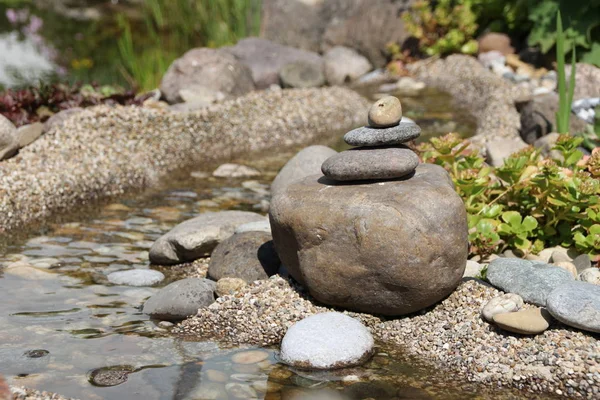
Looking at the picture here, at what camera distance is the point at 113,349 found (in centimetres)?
392

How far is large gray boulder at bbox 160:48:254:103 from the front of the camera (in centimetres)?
975

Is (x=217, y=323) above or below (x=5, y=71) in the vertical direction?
below

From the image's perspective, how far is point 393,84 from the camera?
460 inches

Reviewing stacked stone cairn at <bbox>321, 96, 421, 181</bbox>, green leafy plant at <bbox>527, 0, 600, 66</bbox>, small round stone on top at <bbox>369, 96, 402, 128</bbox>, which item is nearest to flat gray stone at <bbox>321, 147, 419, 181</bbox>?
stacked stone cairn at <bbox>321, 96, 421, 181</bbox>

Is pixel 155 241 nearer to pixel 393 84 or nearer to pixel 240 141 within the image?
pixel 240 141

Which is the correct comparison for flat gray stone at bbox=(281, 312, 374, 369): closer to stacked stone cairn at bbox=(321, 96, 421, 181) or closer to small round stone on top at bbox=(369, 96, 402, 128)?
stacked stone cairn at bbox=(321, 96, 421, 181)

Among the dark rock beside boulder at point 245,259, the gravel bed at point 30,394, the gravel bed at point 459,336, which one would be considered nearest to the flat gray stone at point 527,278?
the gravel bed at point 459,336

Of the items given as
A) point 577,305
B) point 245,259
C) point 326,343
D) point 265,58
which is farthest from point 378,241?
point 265,58

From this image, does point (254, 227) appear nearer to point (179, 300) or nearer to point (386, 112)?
point (179, 300)

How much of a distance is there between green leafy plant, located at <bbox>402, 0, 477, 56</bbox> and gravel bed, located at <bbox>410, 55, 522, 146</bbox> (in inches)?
8.4

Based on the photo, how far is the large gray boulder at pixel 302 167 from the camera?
19.5 ft

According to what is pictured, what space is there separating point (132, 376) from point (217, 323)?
76 centimetres

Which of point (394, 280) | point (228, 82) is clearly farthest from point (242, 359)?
point (228, 82)

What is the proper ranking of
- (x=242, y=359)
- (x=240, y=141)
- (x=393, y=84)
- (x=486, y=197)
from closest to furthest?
(x=242, y=359) → (x=486, y=197) → (x=240, y=141) → (x=393, y=84)
